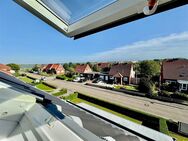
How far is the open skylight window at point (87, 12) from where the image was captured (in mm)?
769

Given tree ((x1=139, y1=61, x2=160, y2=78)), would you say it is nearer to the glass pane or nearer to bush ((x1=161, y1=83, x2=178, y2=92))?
bush ((x1=161, y1=83, x2=178, y2=92))

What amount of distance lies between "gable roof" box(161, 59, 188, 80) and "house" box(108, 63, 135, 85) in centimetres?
543

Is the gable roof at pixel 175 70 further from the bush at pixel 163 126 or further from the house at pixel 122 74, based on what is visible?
the bush at pixel 163 126

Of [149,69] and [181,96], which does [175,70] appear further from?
[149,69]

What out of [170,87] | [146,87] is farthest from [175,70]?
[146,87]

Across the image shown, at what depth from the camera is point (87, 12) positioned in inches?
43.8

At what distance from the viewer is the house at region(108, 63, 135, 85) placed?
2448 centimetres

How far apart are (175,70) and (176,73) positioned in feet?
1.63

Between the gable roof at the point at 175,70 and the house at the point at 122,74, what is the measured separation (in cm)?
543

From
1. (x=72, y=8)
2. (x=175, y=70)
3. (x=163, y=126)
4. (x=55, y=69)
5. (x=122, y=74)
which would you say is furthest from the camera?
(x=55, y=69)

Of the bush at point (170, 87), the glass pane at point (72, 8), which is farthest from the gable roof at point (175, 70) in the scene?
the glass pane at point (72, 8)

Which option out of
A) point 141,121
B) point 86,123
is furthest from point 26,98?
point 141,121

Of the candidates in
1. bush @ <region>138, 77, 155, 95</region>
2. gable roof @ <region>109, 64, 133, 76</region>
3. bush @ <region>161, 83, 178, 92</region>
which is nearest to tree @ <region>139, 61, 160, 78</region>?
gable roof @ <region>109, 64, 133, 76</region>

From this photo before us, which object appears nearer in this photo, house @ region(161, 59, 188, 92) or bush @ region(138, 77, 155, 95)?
bush @ region(138, 77, 155, 95)
